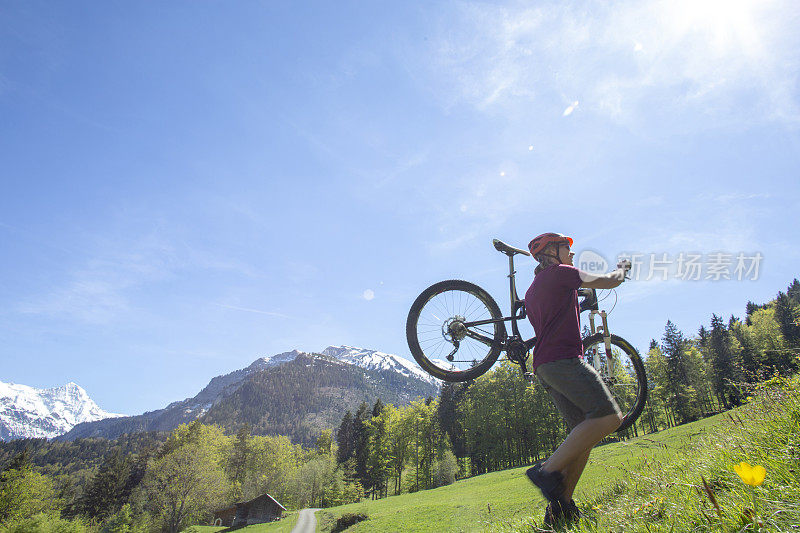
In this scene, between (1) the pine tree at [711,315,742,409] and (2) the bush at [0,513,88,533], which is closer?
(2) the bush at [0,513,88,533]

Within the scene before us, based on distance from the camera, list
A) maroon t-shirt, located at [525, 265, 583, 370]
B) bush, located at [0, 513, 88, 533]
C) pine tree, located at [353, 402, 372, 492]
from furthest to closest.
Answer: pine tree, located at [353, 402, 372, 492]
bush, located at [0, 513, 88, 533]
maroon t-shirt, located at [525, 265, 583, 370]

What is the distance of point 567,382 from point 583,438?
1.73ft

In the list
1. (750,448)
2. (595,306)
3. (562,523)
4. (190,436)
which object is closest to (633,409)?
(595,306)

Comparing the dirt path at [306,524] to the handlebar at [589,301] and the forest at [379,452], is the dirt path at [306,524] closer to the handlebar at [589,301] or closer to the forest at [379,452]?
the forest at [379,452]

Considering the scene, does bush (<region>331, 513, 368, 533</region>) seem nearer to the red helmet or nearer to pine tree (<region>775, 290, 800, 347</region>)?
the red helmet

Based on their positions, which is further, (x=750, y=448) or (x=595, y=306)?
(x=595, y=306)

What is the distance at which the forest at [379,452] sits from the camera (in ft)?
163

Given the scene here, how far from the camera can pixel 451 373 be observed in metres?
6.25

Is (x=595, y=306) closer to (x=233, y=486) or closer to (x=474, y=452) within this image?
(x=474, y=452)

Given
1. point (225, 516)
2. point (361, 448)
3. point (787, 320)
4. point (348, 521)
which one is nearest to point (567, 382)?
point (348, 521)

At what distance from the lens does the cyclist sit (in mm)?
3520

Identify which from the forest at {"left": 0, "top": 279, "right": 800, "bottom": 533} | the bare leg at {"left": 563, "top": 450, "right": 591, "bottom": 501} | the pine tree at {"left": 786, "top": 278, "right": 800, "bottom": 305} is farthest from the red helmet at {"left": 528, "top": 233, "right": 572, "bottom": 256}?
the pine tree at {"left": 786, "top": 278, "right": 800, "bottom": 305}

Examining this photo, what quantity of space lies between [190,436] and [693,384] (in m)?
79.9

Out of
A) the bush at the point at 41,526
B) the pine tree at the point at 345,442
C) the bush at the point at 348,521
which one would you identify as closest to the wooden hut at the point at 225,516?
the pine tree at the point at 345,442
